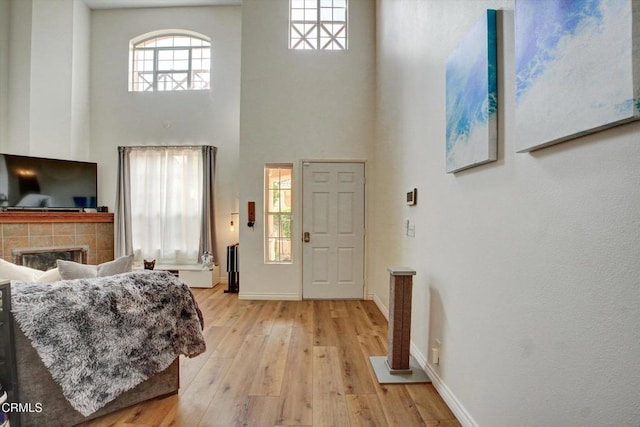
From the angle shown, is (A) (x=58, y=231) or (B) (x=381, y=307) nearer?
(B) (x=381, y=307)

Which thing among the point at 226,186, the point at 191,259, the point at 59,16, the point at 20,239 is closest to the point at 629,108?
the point at 226,186

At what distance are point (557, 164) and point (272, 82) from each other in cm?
418

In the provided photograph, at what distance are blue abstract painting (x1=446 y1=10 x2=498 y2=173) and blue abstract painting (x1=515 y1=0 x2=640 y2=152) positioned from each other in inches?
8.9

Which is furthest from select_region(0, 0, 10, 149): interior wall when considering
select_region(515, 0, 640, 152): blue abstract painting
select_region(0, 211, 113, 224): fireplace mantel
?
select_region(515, 0, 640, 152): blue abstract painting

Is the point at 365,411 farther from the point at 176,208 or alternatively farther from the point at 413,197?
the point at 176,208

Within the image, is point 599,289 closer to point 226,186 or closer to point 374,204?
point 374,204

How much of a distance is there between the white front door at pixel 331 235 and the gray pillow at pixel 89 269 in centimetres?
257

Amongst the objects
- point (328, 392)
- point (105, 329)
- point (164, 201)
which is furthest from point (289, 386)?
point (164, 201)

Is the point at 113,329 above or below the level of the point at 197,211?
below

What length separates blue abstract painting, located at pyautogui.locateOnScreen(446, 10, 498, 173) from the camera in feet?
4.97

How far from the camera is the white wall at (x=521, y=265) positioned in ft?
2.97

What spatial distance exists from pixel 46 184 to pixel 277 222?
395 centimetres

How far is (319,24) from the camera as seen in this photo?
15.5 ft

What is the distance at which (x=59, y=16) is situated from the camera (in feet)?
17.3
